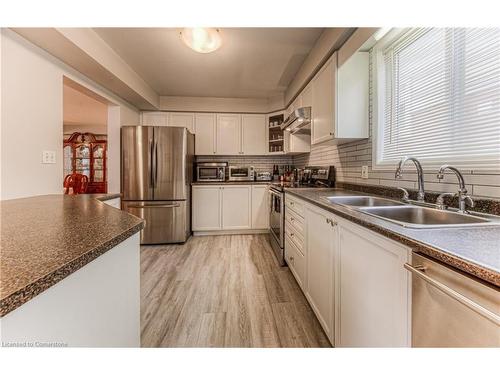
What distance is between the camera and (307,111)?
271 cm

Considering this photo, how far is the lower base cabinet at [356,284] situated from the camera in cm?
84

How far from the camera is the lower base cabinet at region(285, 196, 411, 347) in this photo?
0.84m

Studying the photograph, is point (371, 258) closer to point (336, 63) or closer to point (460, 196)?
point (460, 196)

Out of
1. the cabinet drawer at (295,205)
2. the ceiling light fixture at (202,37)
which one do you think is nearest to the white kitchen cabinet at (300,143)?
the cabinet drawer at (295,205)

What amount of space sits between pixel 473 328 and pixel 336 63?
6.60 feet

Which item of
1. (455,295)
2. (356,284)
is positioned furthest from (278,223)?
(455,295)

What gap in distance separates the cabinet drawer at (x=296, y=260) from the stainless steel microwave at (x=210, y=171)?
6.94 ft

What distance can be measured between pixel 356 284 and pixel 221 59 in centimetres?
275

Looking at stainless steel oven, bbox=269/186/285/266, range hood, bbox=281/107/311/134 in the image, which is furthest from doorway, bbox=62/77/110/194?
range hood, bbox=281/107/311/134

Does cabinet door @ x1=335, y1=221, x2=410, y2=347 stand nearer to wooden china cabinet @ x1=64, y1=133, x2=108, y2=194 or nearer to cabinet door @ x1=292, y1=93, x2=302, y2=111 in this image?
cabinet door @ x1=292, y1=93, x2=302, y2=111

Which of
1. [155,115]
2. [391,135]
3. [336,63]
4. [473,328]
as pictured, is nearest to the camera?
[473,328]

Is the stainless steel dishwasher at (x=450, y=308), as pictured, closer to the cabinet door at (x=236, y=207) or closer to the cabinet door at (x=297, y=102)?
the cabinet door at (x=297, y=102)
